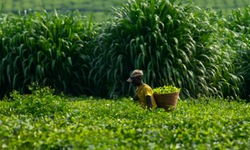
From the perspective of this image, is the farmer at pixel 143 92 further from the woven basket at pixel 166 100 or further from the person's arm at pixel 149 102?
the woven basket at pixel 166 100

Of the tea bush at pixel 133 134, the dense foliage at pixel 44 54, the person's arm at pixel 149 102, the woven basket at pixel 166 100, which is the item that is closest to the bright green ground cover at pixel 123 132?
the tea bush at pixel 133 134

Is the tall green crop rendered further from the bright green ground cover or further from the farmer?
the bright green ground cover

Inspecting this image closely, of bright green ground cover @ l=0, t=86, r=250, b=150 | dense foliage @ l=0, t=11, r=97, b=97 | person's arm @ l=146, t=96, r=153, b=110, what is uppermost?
dense foliage @ l=0, t=11, r=97, b=97

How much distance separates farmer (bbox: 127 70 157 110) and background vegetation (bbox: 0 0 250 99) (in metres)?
1.91

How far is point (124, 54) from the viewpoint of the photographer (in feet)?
25.9

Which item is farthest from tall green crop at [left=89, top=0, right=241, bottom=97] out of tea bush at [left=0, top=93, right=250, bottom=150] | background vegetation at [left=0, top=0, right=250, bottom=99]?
tea bush at [left=0, top=93, right=250, bottom=150]

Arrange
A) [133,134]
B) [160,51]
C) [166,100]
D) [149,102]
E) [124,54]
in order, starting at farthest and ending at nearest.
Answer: [124,54] → [160,51] → [166,100] → [149,102] → [133,134]

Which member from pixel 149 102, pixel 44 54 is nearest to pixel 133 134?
pixel 149 102

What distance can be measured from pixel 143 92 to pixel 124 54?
112 inches

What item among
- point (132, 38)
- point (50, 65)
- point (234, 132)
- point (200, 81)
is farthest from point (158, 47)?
point (234, 132)

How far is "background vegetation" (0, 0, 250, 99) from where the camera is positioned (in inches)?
299

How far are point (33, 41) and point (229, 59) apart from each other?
5511 millimetres

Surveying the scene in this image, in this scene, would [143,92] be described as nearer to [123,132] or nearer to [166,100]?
[166,100]

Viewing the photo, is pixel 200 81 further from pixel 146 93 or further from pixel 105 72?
pixel 146 93
